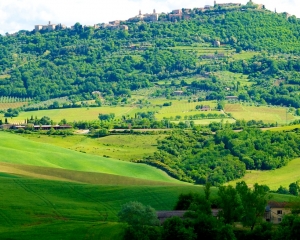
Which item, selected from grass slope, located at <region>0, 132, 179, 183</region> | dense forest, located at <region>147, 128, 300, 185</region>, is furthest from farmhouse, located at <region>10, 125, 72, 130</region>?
grass slope, located at <region>0, 132, 179, 183</region>

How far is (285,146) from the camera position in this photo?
148m

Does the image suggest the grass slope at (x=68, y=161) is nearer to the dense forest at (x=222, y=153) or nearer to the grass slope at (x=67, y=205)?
the dense forest at (x=222, y=153)

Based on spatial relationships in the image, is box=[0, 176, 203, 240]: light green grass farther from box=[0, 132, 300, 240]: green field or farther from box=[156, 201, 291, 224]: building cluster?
box=[156, 201, 291, 224]: building cluster

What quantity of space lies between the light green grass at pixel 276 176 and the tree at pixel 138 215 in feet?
162

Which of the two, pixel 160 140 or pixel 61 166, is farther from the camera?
pixel 160 140

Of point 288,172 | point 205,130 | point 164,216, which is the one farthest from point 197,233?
point 205,130

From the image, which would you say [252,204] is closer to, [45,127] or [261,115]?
[45,127]

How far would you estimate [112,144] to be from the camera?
155 metres

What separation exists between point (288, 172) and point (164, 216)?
58.2 m

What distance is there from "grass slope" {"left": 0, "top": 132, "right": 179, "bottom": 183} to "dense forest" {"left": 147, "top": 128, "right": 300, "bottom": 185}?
5.70m

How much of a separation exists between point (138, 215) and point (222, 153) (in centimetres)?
7203

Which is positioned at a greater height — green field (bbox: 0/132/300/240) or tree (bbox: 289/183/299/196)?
green field (bbox: 0/132/300/240)

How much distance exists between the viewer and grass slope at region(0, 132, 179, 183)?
400 ft

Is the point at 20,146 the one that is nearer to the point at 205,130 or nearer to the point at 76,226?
the point at 205,130
